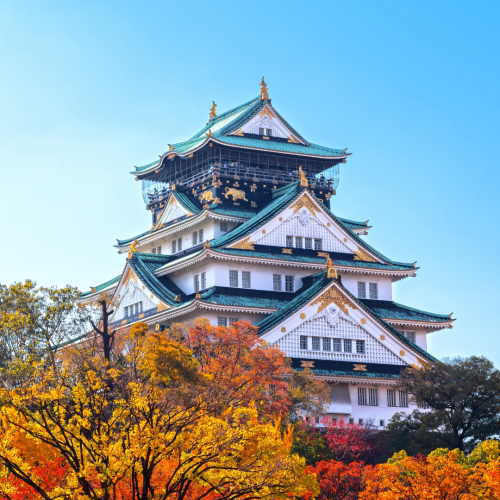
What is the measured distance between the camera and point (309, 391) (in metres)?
52.2

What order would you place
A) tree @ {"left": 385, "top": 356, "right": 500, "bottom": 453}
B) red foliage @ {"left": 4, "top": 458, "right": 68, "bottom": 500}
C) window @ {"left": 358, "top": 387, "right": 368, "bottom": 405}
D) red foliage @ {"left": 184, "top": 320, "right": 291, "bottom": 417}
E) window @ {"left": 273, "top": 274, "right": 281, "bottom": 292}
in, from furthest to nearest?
1. window @ {"left": 273, "top": 274, "right": 281, "bottom": 292}
2. window @ {"left": 358, "top": 387, "right": 368, "bottom": 405}
3. tree @ {"left": 385, "top": 356, "right": 500, "bottom": 453}
4. red foliage @ {"left": 184, "top": 320, "right": 291, "bottom": 417}
5. red foliage @ {"left": 4, "top": 458, "right": 68, "bottom": 500}

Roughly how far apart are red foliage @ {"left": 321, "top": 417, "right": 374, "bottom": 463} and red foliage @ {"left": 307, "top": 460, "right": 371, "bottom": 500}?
560cm

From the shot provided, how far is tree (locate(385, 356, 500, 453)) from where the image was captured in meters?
48.2

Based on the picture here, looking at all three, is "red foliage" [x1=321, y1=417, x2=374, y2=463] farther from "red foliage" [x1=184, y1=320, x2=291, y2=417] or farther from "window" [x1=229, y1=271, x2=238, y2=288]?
"window" [x1=229, y1=271, x2=238, y2=288]

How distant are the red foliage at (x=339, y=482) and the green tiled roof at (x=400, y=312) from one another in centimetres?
2561

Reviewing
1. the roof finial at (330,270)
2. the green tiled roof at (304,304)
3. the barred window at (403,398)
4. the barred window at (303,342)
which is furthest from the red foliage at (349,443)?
the roof finial at (330,270)

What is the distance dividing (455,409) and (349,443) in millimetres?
5604

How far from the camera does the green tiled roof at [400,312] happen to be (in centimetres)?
6669

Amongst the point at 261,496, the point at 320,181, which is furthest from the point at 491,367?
A: the point at 320,181

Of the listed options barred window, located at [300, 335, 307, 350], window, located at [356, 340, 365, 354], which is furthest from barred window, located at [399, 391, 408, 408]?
barred window, located at [300, 335, 307, 350]

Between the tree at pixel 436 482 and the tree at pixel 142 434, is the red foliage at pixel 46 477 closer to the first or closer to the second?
the tree at pixel 142 434

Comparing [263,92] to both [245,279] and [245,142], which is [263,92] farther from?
[245,279]

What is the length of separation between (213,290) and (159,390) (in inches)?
1198

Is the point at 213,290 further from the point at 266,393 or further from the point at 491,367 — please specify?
the point at 491,367
